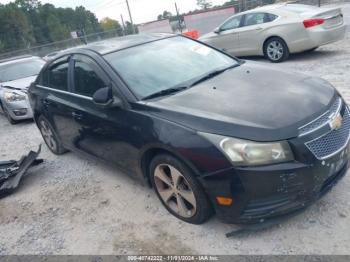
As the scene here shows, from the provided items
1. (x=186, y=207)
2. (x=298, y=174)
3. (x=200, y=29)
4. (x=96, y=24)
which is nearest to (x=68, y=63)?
(x=186, y=207)

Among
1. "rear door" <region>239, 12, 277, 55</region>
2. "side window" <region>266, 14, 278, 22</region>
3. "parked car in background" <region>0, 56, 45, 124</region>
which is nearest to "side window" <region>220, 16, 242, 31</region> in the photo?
"rear door" <region>239, 12, 277, 55</region>

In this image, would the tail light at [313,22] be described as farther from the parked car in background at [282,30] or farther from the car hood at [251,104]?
the car hood at [251,104]

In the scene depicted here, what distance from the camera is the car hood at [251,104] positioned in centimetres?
273

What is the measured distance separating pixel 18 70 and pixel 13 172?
519 centimetres

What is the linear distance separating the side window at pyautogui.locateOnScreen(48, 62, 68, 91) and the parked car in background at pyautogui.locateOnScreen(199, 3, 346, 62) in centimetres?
548

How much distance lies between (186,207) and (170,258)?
49 cm

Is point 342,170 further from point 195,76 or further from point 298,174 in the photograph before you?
point 195,76

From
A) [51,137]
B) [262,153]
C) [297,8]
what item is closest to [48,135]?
[51,137]

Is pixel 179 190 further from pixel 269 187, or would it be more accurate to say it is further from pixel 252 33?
pixel 252 33

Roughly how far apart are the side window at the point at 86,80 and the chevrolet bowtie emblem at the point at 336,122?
7.09ft

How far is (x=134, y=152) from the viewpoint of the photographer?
349 centimetres

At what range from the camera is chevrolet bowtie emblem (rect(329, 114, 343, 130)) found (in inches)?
114

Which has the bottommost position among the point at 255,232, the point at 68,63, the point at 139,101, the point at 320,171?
the point at 255,232

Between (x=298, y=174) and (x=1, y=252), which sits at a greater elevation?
(x=298, y=174)
